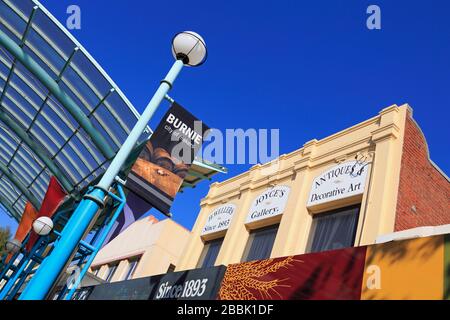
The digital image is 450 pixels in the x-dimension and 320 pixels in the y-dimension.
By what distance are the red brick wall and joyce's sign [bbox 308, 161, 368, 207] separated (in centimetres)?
105

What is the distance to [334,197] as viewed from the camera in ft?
36.3

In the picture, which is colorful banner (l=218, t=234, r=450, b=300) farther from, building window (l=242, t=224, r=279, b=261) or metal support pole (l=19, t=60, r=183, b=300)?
metal support pole (l=19, t=60, r=183, b=300)

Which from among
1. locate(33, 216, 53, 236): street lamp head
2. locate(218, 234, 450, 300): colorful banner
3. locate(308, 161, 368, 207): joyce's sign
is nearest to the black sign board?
locate(218, 234, 450, 300): colorful banner

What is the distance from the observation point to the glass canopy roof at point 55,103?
11992mm

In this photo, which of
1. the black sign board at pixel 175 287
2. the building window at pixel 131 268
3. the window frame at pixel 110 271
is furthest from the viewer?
the window frame at pixel 110 271

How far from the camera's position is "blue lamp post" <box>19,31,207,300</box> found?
14.7 feet

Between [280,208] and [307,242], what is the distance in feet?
5.77

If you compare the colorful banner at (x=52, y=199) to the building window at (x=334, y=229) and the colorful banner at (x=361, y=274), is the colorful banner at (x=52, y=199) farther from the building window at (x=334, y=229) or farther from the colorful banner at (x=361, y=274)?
the building window at (x=334, y=229)

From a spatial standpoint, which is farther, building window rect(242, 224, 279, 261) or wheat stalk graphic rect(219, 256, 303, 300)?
building window rect(242, 224, 279, 261)

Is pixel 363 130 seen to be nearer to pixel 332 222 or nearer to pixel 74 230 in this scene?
pixel 332 222

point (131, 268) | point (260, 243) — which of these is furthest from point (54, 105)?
point (131, 268)

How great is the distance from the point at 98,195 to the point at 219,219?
10.6 metres

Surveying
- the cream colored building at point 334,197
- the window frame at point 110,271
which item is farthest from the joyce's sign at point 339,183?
the window frame at point 110,271

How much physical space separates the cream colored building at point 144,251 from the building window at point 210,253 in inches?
294
